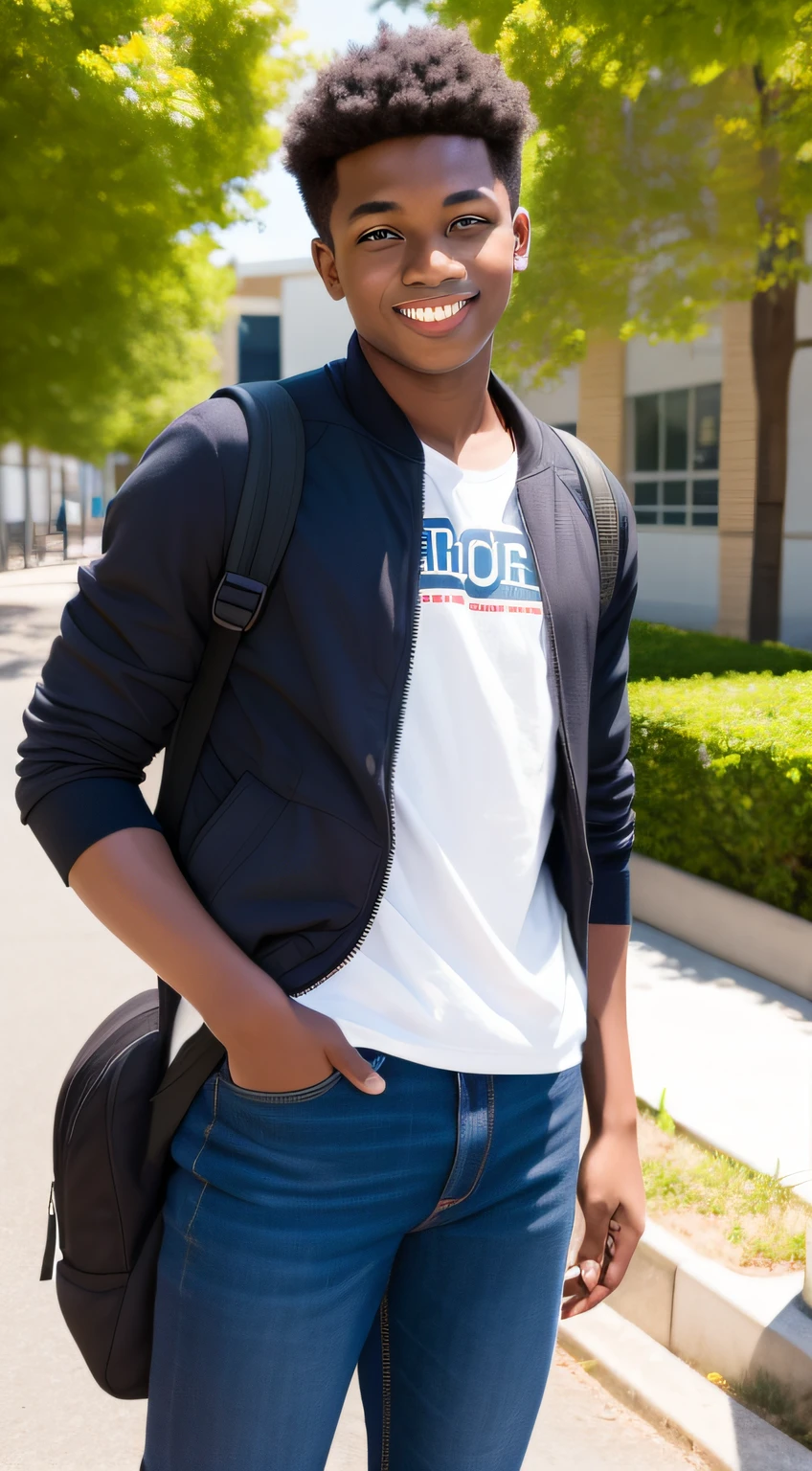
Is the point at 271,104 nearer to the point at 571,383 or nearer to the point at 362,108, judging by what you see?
the point at 571,383

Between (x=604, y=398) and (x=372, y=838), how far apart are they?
21101 mm

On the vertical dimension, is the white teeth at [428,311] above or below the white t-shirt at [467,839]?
above

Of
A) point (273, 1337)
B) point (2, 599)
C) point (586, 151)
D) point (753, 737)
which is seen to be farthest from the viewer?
point (2, 599)

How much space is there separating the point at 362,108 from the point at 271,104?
59.8 ft

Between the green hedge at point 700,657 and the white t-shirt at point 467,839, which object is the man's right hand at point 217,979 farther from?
the green hedge at point 700,657

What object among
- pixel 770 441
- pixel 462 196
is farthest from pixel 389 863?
pixel 770 441

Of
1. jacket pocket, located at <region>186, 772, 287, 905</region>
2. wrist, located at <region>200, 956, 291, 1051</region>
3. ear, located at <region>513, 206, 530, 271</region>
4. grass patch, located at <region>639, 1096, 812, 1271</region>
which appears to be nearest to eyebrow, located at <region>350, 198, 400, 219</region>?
ear, located at <region>513, 206, 530, 271</region>

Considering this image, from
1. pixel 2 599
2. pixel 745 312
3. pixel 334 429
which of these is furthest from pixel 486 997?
pixel 2 599

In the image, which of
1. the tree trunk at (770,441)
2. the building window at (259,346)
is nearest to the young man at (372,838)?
the tree trunk at (770,441)

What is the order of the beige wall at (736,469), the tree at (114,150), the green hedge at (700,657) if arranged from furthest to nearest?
the beige wall at (736,469) < the tree at (114,150) < the green hedge at (700,657)

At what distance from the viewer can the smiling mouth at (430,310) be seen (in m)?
→ 1.56

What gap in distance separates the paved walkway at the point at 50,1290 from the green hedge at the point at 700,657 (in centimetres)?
431

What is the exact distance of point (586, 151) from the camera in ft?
44.7

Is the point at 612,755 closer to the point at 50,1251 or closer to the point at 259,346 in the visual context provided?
the point at 50,1251
